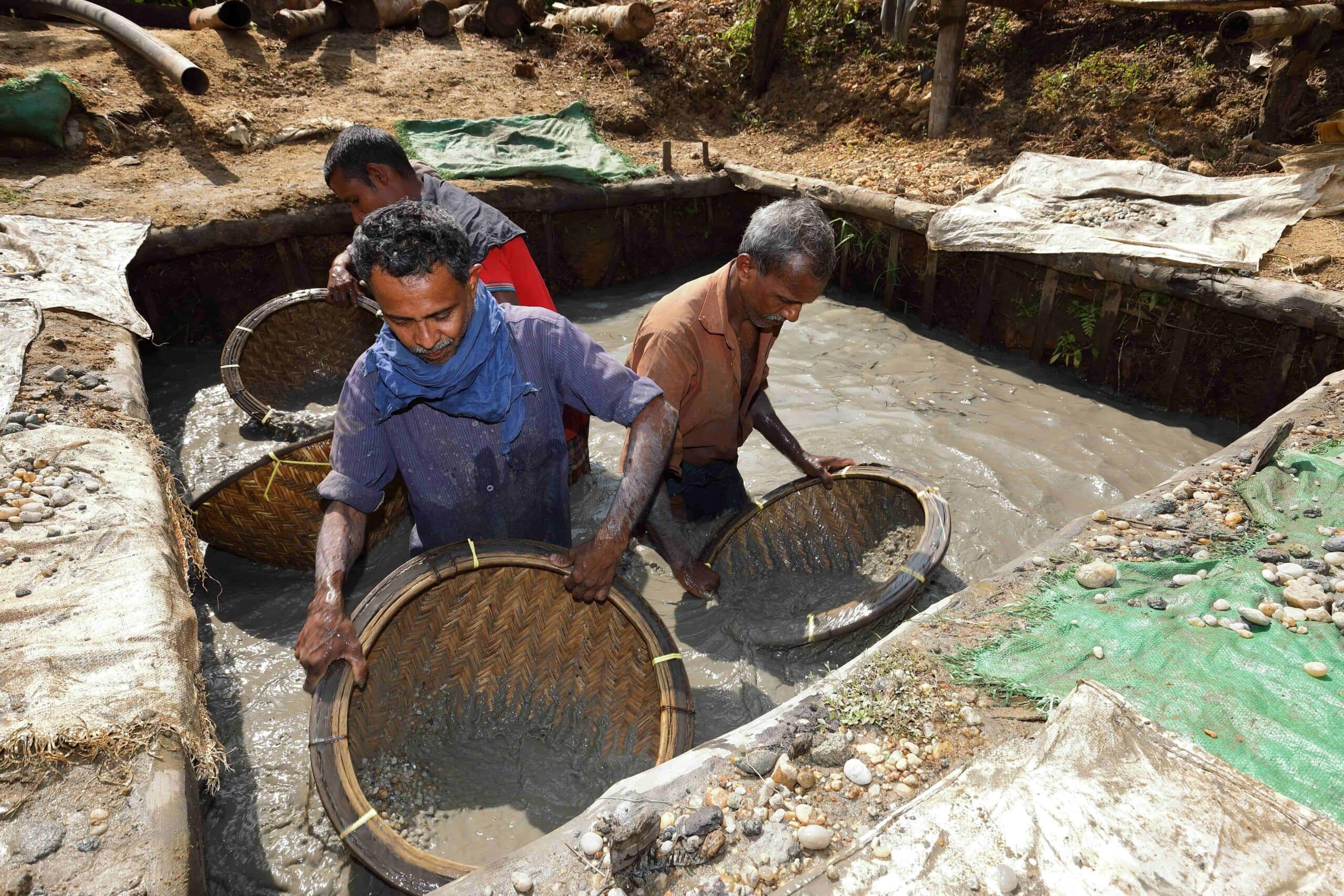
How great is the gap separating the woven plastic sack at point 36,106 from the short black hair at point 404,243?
21.9 feet

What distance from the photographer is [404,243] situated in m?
1.84

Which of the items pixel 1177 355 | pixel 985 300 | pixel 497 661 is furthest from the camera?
pixel 985 300

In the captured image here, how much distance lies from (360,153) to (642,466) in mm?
2197

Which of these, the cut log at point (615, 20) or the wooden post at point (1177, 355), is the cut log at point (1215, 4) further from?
the cut log at point (615, 20)

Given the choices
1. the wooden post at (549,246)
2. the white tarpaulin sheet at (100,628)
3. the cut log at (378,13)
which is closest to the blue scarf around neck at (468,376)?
the white tarpaulin sheet at (100,628)

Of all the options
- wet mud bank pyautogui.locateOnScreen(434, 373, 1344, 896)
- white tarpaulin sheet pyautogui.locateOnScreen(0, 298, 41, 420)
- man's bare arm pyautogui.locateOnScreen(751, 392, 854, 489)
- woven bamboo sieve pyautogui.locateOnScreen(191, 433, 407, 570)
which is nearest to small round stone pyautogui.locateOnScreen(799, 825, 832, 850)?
wet mud bank pyautogui.locateOnScreen(434, 373, 1344, 896)

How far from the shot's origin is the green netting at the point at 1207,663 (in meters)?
1.87

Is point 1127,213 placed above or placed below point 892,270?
above

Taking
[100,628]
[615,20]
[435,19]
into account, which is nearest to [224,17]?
[435,19]

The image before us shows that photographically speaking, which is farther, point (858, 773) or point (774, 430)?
point (774, 430)

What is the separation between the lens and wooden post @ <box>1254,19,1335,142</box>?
5699mm

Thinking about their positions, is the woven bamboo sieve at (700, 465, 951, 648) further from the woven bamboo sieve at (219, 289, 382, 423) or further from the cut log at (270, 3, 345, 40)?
the cut log at (270, 3, 345, 40)

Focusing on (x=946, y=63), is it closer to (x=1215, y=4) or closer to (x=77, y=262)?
(x=1215, y=4)

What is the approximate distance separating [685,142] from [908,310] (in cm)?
388
